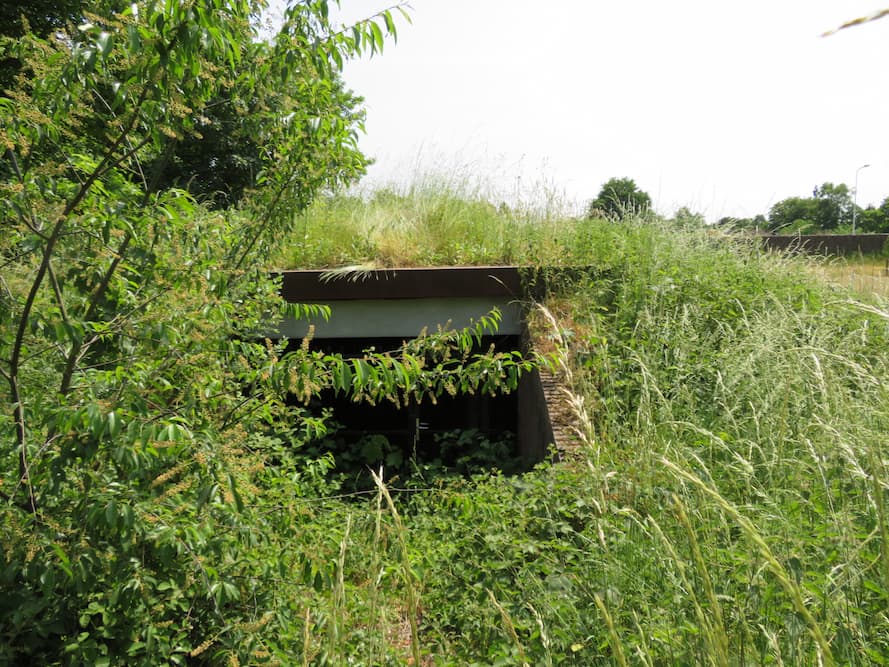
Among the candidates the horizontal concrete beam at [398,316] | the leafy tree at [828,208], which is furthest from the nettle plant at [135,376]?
the leafy tree at [828,208]

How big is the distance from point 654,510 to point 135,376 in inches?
85.3

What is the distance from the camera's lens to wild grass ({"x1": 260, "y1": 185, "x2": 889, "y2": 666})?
1.58 meters

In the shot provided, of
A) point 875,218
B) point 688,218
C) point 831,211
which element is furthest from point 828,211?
point 688,218

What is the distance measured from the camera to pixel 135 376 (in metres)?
2.13

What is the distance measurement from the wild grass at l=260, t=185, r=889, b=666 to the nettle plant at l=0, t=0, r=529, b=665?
36 cm

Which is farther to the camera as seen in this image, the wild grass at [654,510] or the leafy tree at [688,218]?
the leafy tree at [688,218]

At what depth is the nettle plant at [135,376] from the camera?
6.06 feet

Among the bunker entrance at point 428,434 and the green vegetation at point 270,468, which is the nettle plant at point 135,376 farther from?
the bunker entrance at point 428,434

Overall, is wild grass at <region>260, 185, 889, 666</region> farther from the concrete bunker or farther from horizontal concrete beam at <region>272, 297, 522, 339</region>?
horizontal concrete beam at <region>272, 297, 522, 339</region>

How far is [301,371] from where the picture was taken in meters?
2.06

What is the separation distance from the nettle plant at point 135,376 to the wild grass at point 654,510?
0.36 metres

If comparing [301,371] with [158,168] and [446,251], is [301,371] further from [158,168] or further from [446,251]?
[446,251]

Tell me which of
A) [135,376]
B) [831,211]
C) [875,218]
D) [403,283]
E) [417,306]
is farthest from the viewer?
[831,211]

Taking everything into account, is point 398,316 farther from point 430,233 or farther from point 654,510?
point 654,510
